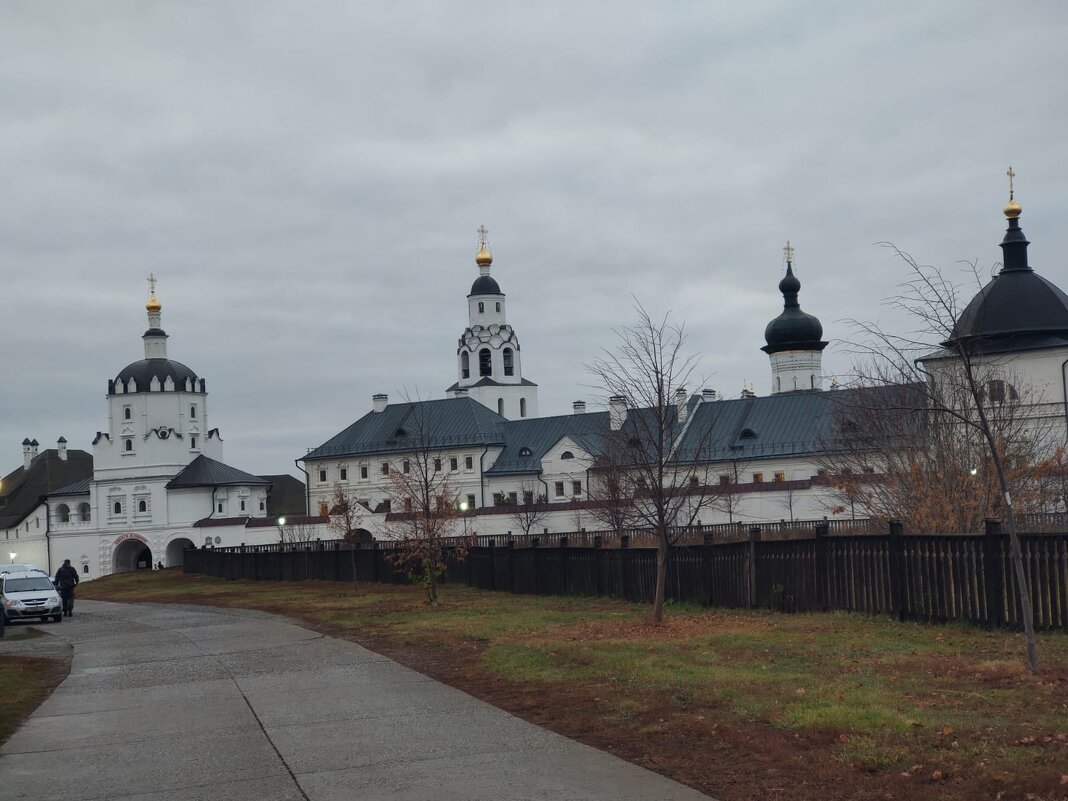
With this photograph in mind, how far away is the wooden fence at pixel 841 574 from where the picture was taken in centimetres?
1542

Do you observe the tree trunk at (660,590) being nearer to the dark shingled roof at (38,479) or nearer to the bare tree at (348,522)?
the bare tree at (348,522)

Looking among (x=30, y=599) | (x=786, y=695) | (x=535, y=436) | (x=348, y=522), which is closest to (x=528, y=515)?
(x=348, y=522)

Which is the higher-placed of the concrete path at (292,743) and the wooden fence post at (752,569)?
the wooden fence post at (752,569)

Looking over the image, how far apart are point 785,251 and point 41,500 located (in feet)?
197

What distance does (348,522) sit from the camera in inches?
1852

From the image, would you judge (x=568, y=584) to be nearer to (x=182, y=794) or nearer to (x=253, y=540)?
(x=182, y=794)

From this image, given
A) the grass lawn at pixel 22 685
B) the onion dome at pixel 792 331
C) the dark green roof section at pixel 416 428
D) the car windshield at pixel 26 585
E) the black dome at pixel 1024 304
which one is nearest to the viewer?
the grass lawn at pixel 22 685

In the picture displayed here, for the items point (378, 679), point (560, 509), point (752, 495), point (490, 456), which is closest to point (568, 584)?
point (378, 679)

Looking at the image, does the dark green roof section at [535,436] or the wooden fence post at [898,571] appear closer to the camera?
the wooden fence post at [898,571]

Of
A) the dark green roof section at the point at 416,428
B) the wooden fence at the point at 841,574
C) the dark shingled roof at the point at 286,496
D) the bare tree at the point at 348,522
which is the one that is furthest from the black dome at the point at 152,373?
the wooden fence at the point at 841,574

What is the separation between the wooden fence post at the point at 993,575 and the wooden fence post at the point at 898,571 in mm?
1614

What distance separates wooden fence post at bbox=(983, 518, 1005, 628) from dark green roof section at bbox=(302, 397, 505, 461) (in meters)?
75.6

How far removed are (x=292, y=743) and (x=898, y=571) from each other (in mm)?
9534

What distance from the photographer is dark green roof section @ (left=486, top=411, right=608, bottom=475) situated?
8850 cm
